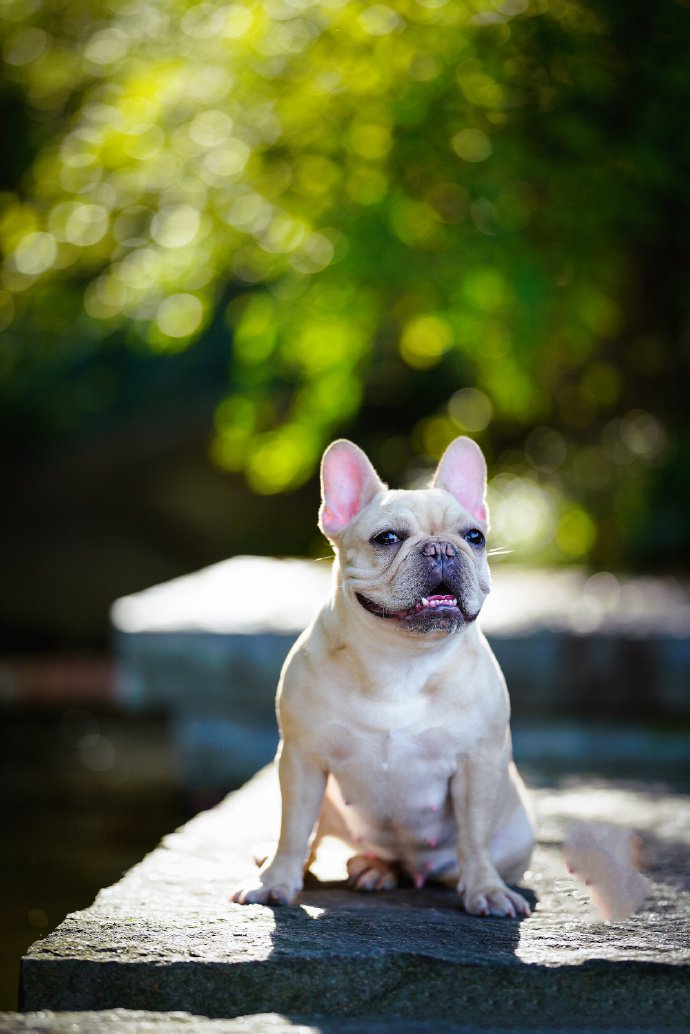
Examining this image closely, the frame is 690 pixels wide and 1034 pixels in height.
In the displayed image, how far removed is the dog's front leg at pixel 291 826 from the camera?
251cm

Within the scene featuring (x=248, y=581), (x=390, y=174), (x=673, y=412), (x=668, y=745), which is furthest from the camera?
(x=673, y=412)

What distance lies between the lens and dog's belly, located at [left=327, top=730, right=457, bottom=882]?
2504 millimetres

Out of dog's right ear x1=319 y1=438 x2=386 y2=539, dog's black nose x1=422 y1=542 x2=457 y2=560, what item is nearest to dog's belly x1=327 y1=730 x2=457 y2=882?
dog's black nose x1=422 y1=542 x2=457 y2=560

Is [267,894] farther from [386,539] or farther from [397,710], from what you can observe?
[386,539]

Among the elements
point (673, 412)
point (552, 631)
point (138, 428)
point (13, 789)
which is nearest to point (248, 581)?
point (13, 789)

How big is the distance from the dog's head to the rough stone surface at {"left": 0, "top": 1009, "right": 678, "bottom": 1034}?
72 centimetres

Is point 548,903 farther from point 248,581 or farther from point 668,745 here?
point 248,581

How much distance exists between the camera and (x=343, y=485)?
2.68 meters

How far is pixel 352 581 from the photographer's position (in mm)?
2488

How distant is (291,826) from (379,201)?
11.0ft

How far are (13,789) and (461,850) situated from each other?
3.80 metres

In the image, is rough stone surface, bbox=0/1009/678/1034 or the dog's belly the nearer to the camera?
rough stone surface, bbox=0/1009/678/1034

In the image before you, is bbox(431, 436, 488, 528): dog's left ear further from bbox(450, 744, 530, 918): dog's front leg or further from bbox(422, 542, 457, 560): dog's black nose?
bbox(450, 744, 530, 918): dog's front leg

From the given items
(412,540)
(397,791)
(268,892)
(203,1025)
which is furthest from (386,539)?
(203,1025)
